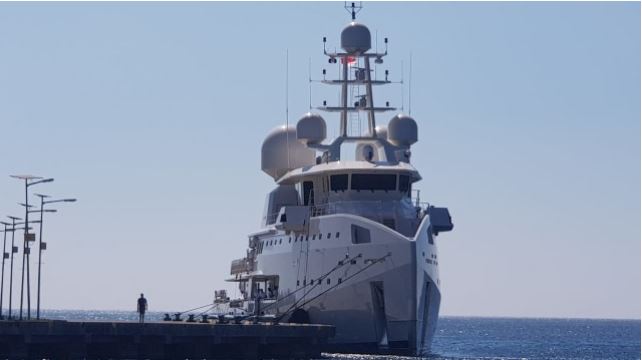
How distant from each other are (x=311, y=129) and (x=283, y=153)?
5.67 metres

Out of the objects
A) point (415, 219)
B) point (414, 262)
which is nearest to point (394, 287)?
point (414, 262)

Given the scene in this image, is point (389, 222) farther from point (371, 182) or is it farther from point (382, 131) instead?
point (382, 131)

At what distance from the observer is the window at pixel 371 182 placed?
83562 millimetres

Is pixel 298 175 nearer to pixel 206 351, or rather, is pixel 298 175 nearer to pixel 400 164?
pixel 400 164

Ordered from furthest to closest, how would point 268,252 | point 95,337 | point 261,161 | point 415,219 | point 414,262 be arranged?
point 261,161 → point 268,252 → point 415,219 → point 414,262 → point 95,337

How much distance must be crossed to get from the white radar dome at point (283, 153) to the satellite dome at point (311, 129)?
397 cm

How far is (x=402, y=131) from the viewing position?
89812mm

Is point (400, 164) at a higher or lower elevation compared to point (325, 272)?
higher

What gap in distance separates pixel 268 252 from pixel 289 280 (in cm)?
501

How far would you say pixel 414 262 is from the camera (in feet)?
248

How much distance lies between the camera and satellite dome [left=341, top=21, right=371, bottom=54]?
3541 inches

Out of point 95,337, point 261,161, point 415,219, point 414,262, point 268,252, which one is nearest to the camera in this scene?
point 95,337

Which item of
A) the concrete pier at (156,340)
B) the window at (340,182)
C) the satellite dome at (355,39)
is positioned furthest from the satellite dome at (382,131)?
the concrete pier at (156,340)

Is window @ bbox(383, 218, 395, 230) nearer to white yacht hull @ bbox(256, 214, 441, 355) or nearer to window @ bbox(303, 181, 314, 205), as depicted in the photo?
white yacht hull @ bbox(256, 214, 441, 355)
